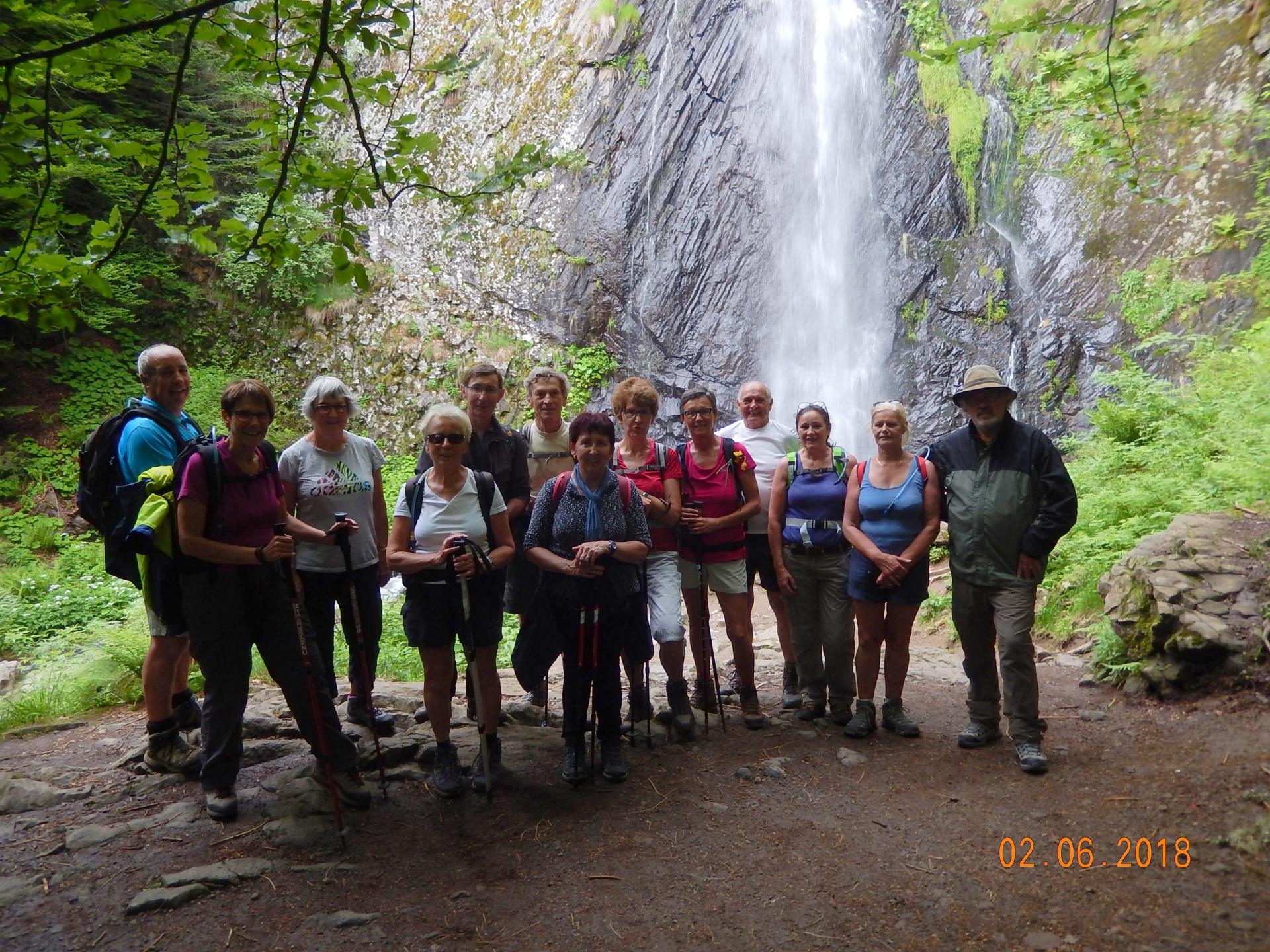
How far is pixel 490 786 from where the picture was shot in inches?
163

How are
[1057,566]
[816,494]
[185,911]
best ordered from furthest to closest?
1. [1057,566]
2. [816,494]
3. [185,911]

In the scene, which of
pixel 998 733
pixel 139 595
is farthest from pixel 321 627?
pixel 139 595

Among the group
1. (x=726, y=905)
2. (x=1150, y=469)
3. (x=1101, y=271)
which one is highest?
(x=1101, y=271)

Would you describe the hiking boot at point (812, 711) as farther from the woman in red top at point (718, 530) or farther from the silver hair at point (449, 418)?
the silver hair at point (449, 418)

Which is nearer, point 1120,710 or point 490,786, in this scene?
point 490,786

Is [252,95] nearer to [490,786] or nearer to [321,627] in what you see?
[321,627]

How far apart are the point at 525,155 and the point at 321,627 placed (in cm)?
298

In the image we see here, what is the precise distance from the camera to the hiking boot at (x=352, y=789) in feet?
13.3

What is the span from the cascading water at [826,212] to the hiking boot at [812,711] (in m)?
11.0

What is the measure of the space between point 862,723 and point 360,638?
3155mm

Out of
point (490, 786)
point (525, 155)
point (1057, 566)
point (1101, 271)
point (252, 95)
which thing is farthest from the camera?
point (252, 95)

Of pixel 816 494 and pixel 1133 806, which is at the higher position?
pixel 816 494

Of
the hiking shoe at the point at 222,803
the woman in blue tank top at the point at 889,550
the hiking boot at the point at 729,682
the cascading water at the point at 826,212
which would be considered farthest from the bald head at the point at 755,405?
the cascading water at the point at 826,212
